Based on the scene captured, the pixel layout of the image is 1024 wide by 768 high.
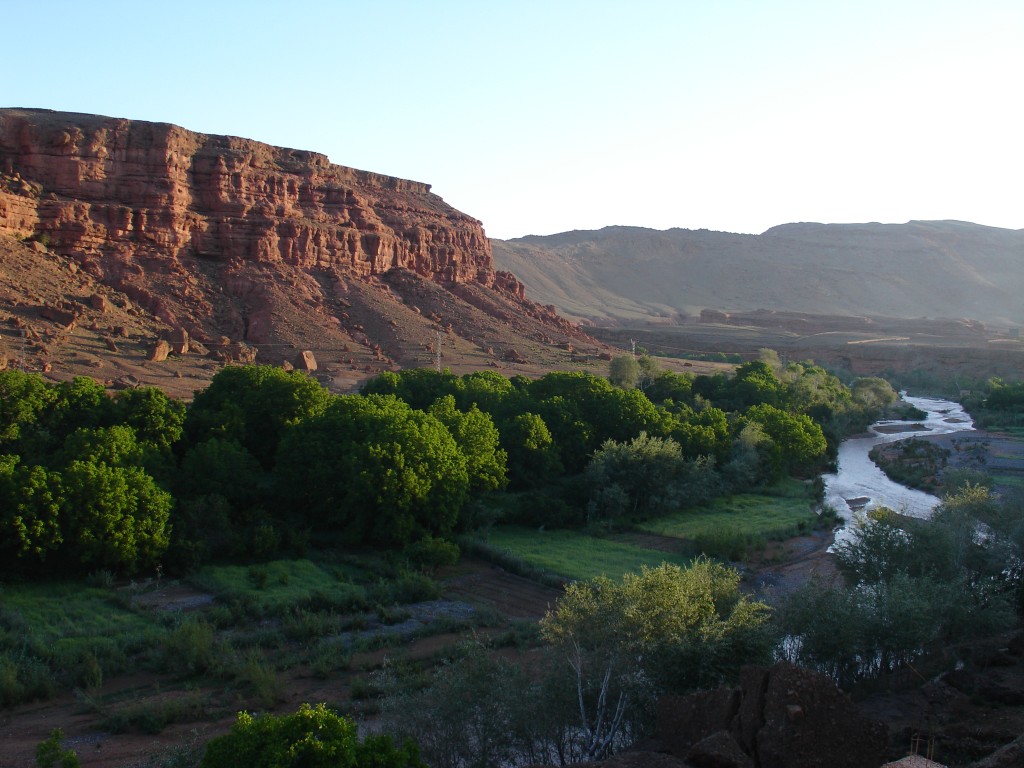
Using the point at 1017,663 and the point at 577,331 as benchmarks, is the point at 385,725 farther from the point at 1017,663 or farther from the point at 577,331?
the point at 577,331

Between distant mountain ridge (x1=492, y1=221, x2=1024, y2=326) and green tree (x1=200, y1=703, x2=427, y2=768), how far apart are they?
130119 mm

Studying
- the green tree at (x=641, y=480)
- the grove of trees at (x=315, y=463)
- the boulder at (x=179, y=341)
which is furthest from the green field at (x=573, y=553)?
the boulder at (x=179, y=341)

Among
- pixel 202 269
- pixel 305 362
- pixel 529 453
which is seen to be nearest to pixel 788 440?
pixel 529 453

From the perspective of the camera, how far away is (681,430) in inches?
1532

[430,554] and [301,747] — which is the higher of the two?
[301,747]

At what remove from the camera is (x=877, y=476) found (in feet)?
149

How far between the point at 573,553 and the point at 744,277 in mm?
154609

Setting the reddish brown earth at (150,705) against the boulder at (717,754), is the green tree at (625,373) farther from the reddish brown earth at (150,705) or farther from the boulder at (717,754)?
the boulder at (717,754)

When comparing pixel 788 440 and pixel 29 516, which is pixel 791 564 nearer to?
pixel 788 440

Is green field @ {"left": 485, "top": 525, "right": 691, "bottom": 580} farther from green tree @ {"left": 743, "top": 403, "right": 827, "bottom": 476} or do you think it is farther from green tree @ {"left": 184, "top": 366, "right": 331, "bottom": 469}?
green tree @ {"left": 743, "top": 403, "right": 827, "bottom": 476}

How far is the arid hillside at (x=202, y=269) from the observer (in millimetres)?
49469

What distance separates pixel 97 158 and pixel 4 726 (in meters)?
48.8

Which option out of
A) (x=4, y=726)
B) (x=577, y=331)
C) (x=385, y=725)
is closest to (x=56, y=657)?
(x=4, y=726)

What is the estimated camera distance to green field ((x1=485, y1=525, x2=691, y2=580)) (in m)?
26.6
